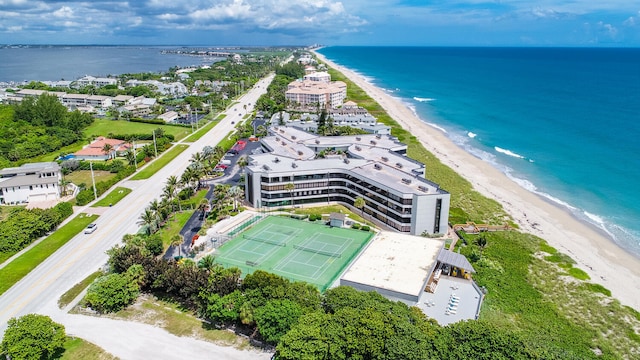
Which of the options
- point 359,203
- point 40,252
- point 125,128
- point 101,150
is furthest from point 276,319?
point 125,128

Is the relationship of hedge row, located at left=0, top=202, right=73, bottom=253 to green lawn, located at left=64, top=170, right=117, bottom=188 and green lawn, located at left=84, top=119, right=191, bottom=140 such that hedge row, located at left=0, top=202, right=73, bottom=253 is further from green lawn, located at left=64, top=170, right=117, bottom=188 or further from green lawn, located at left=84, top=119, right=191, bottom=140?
green lawn, located at left=84, top=119, right=191, bottom=140

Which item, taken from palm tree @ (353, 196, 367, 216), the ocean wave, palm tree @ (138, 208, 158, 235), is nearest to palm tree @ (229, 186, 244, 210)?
palm tree @ (138, 208, 158, 235)

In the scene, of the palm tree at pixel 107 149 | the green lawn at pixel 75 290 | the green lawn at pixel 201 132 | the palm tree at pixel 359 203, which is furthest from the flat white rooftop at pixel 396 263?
the green lawn at pixel 201 132

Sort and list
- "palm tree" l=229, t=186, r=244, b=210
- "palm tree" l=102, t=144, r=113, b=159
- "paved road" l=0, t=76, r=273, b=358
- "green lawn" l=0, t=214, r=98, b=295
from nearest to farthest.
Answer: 1. "paved road" l=0, t=76, r=273, b=358
2. "green lawn" l=0, t=214, r=98, b=295
3. "palm tree" l=229, t=186, r=244, b=210
4. "palm tree" l=102, t=144, r=113, b=159

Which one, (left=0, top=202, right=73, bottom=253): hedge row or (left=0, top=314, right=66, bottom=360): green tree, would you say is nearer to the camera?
(left=0, top=314, right=66, bottom=360): green tree

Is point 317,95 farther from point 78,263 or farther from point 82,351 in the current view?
point 82,351

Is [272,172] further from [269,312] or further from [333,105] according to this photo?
[333,105]

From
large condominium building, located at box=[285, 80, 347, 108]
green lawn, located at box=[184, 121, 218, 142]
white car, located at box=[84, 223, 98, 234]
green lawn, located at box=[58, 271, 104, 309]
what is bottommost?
green lawn, located at box=[58, 271, 104, 309]
